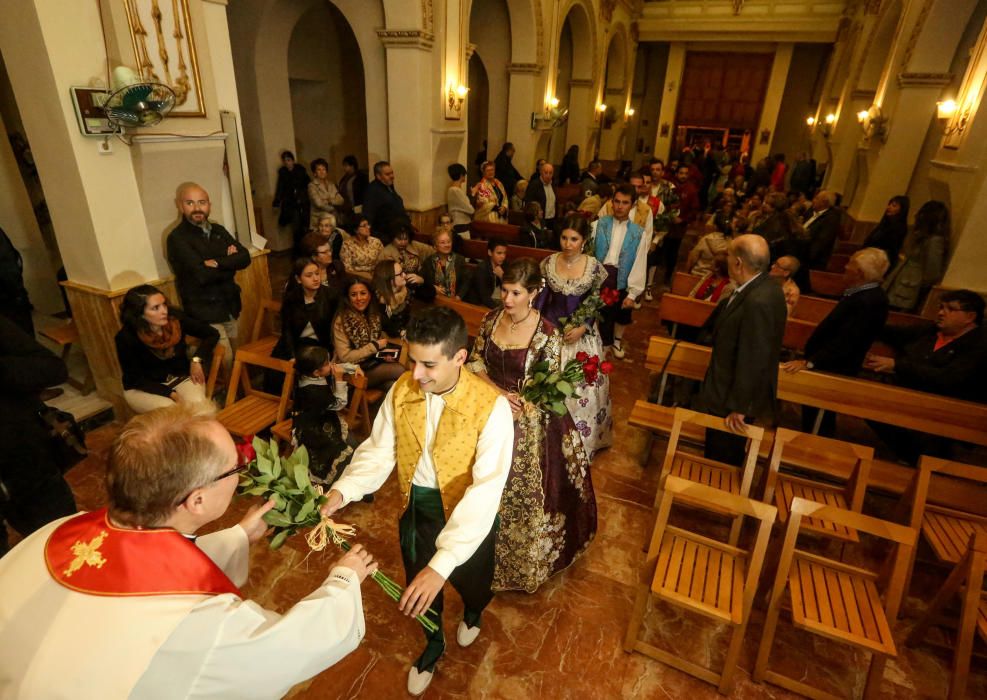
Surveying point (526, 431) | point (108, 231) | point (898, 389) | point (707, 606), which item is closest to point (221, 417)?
point (108, 231)

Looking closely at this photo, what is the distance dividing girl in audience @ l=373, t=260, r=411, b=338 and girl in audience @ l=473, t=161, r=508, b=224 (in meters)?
3.05

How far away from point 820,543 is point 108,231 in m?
5.18

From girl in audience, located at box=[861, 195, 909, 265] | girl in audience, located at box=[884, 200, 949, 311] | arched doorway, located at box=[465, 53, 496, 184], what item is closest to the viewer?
girl in audience, located at box=[884, 200, 949, 311]

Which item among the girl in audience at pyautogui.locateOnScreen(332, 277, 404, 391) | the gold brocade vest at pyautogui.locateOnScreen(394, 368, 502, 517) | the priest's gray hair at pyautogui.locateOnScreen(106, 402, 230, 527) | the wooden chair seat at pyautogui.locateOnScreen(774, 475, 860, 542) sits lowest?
the wooden chair seat at pyautogui.locateOnScreen(774, 475, 860, 542)

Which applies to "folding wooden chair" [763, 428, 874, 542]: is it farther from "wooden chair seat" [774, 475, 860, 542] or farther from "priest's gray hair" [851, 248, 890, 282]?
"priest's gray hair" [851, 248, 890, 282]

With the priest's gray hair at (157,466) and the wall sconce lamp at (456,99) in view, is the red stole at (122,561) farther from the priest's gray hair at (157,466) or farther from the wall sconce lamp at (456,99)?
the wall sconce lamp at (456,99)

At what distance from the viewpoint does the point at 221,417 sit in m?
3.63

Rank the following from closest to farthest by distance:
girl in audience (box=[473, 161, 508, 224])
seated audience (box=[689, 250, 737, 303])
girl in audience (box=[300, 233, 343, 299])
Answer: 1. girl in audience (box=[300, 233, 343, 299])
2. seated audience (box=[689, 250, 737, 303])
3. girl in audience (box=[473, 161, 508, 224])

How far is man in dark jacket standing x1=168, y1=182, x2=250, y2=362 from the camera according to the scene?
3.89m

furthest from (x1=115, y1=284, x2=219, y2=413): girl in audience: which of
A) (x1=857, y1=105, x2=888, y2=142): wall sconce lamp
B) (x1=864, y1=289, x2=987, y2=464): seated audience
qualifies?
(x1=857, y1=105, x2=888, y2=142): wall sconce lamp

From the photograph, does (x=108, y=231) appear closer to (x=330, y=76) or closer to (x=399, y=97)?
(x=399, y=97)

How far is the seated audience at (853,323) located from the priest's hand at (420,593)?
2916 millimetres

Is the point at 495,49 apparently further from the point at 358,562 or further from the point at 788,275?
the point at 358,562

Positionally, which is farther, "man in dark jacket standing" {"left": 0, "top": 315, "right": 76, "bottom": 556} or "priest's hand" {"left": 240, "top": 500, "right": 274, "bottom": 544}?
"man in dark jacket standing" {"left": 0, "top": 315, "right": 76, "bottom": 556}
